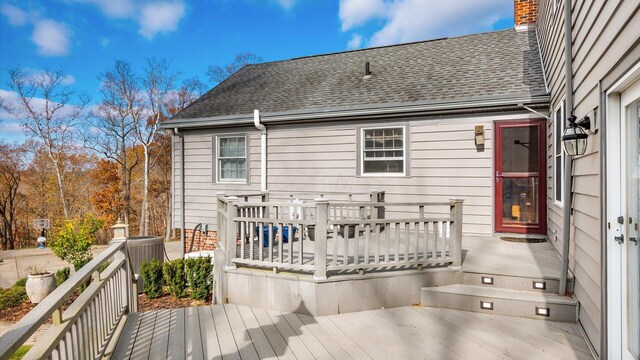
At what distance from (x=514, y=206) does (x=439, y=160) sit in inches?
57.1

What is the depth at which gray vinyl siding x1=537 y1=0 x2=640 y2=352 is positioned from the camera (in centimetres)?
218

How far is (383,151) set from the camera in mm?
7043

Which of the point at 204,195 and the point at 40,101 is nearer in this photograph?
the point at 204,195

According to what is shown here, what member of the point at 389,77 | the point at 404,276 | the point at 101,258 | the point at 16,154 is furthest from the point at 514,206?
the point at 16,154

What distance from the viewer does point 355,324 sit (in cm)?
352

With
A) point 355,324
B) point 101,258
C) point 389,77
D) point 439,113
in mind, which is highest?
point 389,77

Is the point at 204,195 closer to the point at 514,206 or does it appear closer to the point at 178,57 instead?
the point at 514,206

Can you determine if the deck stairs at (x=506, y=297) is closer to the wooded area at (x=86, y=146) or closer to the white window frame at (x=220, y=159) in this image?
the white window frame at (x=220, y=159)

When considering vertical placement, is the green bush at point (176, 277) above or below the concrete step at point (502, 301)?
below

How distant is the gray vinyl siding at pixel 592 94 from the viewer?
218 cm

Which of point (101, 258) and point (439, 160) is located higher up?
point (439, 160)

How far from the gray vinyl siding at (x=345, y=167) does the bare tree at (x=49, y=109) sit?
1536cm

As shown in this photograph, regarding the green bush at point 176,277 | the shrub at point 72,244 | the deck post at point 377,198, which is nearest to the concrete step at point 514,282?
the deck post at point 377,198

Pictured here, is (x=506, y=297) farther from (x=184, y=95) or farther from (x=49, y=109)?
(x=49, y=109)
